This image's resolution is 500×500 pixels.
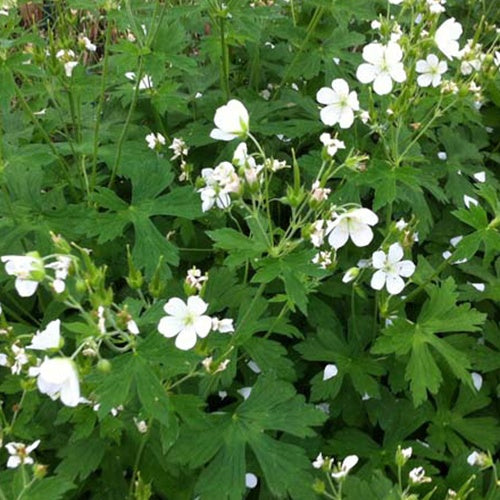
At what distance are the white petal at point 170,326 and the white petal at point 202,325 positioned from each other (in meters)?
0.04

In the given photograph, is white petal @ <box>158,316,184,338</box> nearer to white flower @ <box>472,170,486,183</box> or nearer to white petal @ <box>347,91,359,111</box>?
white petal @ <box>347,91,359,111</box>

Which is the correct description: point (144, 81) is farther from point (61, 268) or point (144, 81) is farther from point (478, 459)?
point (478, 459)

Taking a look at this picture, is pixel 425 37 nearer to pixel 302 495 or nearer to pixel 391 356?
pixel 391 356

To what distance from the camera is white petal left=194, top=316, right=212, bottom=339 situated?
160cm

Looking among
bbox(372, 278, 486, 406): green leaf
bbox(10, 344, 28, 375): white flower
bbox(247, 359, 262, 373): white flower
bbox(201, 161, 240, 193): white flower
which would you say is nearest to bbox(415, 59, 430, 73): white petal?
bbox(372, 278, 486, 406): green leaf

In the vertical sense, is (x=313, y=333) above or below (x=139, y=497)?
below

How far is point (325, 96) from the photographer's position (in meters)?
2.07

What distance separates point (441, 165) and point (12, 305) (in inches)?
68.1

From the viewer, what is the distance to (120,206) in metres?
2.24

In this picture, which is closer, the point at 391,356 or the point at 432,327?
the point at 432,327

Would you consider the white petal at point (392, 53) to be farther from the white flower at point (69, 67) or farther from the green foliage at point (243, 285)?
the white flower at point (69, 67)

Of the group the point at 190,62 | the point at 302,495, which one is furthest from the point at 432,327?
the point at 190,62

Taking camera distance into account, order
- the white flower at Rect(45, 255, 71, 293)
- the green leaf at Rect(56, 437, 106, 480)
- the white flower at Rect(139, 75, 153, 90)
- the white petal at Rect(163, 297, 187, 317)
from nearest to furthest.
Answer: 1. the white flower at Rect(45, 255, 71, 293)
2. the white petal at Rect(163, 297, 187, 317)
3. the green leaf at Rect(56, 437, 106, 480)
4. the white flower at Rect(139, 75, 153, 90)

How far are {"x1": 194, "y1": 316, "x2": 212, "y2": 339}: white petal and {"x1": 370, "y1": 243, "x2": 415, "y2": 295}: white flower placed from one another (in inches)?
27.1
